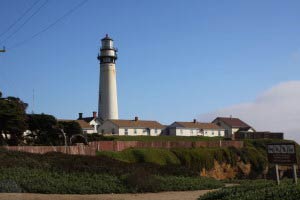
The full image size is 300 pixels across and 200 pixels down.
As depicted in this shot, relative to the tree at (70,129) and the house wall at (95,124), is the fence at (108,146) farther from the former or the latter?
the house wall at (95,124)

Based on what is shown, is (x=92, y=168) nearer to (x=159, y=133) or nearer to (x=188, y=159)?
(x=188, y=159)

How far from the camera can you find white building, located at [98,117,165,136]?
3159 inches

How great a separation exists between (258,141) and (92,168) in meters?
44.2

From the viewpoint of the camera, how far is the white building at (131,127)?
80.2 m

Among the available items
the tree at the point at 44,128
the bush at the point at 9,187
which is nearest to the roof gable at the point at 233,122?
the tree at the point at 44,128

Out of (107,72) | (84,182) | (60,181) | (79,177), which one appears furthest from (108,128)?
(60,181)

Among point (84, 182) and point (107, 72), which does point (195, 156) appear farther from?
point (107, 72)

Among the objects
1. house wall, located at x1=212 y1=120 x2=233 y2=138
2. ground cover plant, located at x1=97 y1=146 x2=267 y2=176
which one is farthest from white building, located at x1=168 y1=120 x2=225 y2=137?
ground cover plant, located at x1=97 y1=146 x2=267 y2=176

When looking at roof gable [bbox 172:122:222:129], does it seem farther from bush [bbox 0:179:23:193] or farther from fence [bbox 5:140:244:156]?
bush [bbox 0:179:23:193]

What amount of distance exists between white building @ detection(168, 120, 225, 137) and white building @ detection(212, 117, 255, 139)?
2174 millimetres

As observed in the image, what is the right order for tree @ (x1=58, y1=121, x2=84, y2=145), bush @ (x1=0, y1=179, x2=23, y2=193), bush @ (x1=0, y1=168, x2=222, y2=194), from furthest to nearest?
tree @ (x1=58, y1=121, x2=84, y2=145)
bush @ (x1=0, y1=168, x2=222, y2=194)
bush @ (x1=0, y1=179, x2=23, y2=193)

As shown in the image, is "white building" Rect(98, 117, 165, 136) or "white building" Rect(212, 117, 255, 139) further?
"white building" Rect(212, 117, 255, 139)

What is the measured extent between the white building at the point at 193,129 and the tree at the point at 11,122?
1944 inches

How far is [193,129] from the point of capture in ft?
309
